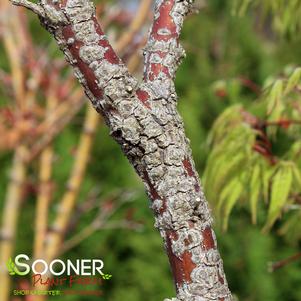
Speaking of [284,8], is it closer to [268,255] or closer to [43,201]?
[43,201]

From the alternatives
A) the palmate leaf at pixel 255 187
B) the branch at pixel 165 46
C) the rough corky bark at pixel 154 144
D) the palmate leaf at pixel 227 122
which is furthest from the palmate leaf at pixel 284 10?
the rough corky bark at pixel 154 144

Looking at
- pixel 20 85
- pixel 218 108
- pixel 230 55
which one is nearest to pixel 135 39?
pixel 20 85

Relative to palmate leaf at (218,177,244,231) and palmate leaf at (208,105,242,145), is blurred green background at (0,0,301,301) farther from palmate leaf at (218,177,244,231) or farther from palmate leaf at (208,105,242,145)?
palmate leaf at (218,177,244,231)

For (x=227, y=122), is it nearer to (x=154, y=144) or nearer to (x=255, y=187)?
(x=255, y=187)

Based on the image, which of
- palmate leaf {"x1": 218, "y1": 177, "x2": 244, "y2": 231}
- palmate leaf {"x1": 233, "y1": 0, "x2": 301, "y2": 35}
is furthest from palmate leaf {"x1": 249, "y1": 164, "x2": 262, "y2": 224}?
palmate leaf {"x1": 233, "y1": 0, "x2": 301, "y2": 35}

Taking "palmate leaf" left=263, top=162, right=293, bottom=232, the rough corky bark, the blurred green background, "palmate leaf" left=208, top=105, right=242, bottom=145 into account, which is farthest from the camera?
the blurred green background

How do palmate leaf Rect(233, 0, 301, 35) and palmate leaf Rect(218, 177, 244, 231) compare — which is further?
palmate leaf Rect(233, 0, 301, 35)
